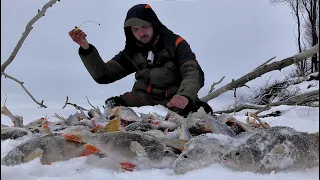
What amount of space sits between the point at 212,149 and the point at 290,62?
2239mm

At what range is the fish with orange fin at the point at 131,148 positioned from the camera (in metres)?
1.74

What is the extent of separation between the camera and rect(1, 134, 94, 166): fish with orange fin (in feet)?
5.62

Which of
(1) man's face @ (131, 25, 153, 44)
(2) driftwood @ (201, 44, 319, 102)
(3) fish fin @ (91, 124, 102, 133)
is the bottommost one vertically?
(3) fish fin @ (91, 124, 102, 133)

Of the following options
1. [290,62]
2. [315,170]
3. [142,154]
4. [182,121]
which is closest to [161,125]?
[182,121]

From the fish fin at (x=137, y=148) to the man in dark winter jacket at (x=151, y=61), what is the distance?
2139 mm

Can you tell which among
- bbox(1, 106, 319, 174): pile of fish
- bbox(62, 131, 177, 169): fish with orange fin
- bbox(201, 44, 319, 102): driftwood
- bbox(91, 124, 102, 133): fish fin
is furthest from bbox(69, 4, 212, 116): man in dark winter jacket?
bbox(62, 131, 177, 169): fish with orange fin

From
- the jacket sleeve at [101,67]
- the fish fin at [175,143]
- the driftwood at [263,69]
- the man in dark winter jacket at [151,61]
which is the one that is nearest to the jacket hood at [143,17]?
the man in dark winter jacket at [151,61]

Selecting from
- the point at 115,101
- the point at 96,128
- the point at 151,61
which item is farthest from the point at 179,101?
the point at 115,101

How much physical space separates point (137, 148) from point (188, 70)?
2.21m

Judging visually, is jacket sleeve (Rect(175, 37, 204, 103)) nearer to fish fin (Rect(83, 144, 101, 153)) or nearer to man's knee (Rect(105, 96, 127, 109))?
man's knee (Rect(105, 96, 127, 109))

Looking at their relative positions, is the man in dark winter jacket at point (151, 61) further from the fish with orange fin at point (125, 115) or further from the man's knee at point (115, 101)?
the fish with orange fin at point (125, 115)

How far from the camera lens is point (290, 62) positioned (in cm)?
367

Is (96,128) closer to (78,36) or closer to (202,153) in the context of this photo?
(202,153)

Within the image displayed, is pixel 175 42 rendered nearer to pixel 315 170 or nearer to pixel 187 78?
pixel 187 78
